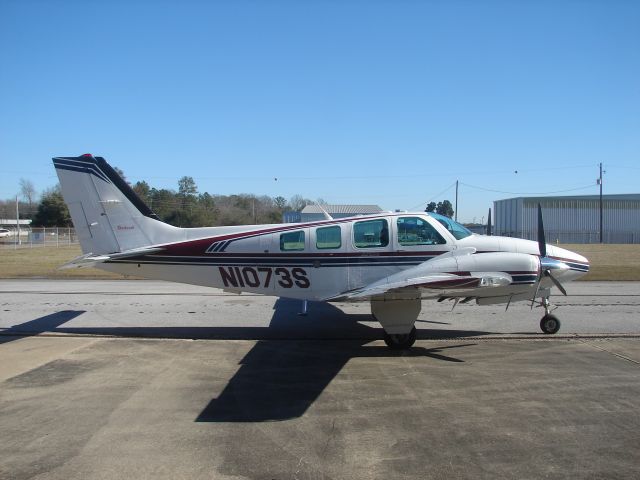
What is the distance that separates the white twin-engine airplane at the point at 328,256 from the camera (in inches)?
305

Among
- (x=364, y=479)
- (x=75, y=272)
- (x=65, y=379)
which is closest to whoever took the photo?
(x=364, y=479)

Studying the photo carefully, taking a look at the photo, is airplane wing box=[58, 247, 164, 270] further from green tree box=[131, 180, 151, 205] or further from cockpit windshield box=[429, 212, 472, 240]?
green tree box=[131, 180, 151, 205]

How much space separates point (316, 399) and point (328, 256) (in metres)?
3.18

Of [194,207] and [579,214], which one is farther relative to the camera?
[579,214]

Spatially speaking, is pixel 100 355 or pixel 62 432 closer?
pixel 62 432

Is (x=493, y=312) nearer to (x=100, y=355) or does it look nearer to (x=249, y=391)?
(x=249, y=391)

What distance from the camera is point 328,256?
28.0 feet

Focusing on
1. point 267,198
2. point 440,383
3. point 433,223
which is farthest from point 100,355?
point 267,198

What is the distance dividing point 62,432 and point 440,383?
4.73 metres

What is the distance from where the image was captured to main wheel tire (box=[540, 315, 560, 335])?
915cm

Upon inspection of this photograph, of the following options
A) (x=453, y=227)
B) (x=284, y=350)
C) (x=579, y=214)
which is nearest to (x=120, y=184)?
(x=284, y=350)

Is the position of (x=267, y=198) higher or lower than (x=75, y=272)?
higher

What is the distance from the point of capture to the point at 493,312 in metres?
11.8

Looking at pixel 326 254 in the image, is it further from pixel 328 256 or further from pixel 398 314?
pixel 398 314
